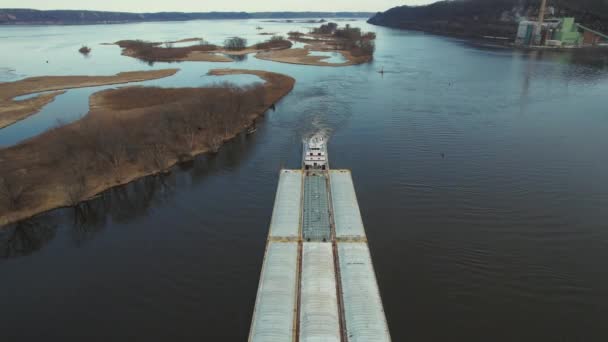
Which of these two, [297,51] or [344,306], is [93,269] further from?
[297,51]

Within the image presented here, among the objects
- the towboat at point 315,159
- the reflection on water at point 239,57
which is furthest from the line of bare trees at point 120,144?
the reflection on water at point 239,57

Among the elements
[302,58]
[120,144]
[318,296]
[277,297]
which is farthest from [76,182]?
[302,58]

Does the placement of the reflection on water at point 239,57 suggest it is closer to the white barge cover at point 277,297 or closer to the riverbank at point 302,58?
the riverbank at point 302,58

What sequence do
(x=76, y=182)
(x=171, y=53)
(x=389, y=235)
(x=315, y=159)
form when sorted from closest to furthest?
(x=389, y=235), (x=76, y=182), (x=315, y=159), (x=171, y=53)

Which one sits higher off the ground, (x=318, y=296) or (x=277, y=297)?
(x=318, y=296)

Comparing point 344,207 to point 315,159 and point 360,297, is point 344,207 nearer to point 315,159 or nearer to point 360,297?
point 315,159

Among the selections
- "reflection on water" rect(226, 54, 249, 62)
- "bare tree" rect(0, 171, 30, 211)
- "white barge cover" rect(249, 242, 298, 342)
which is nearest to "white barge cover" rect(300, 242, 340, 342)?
"white barge cover" rect(249, 242, 298, 342)

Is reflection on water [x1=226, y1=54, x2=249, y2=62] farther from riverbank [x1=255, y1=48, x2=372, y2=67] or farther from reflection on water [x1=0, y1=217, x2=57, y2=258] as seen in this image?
reflection on water [x1=0, y1=217, x2=57, y2=258]
